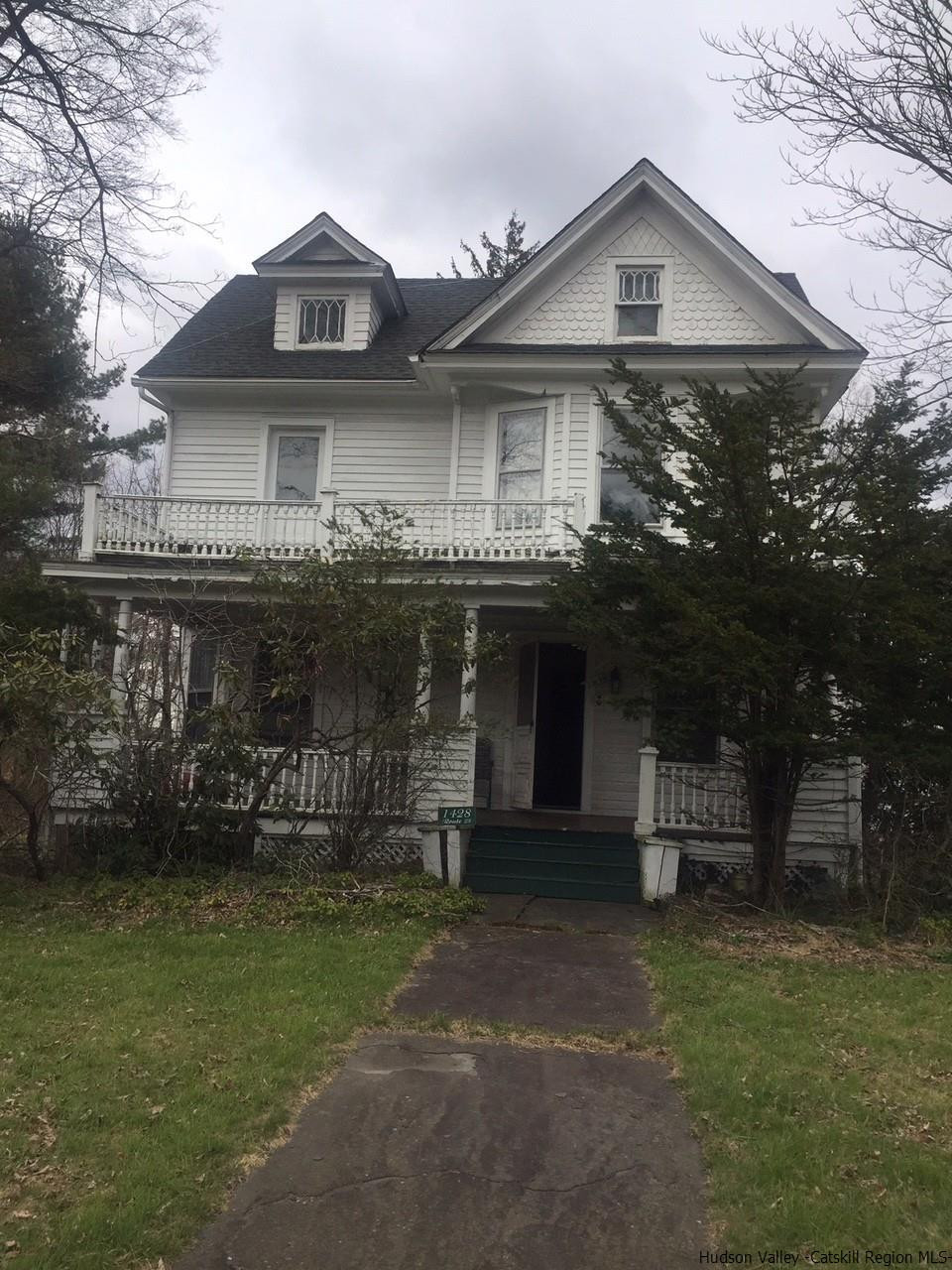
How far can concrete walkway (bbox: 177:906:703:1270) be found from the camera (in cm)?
391

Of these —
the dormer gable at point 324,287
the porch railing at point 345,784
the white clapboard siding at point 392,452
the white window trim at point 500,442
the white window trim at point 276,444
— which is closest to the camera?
the porch railing at point 345,784

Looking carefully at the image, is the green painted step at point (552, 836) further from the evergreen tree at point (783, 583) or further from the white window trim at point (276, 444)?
the white window trim at point (276, 444)

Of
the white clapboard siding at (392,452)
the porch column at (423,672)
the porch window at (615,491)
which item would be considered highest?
the white clapboard siding at (392,452)

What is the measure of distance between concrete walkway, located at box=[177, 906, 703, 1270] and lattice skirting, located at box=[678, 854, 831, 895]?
511 centimetres

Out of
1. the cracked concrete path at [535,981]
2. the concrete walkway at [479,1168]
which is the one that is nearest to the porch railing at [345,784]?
the cracked concrete path at [535,981]

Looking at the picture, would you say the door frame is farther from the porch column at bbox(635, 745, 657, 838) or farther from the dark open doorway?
the porch column at bbox(635, 745, 657, 838)

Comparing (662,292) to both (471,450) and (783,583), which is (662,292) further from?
(783,583)

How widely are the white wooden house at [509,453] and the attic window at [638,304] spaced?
0.09ft

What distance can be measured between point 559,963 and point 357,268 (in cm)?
1158

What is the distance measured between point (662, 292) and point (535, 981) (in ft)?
33.7

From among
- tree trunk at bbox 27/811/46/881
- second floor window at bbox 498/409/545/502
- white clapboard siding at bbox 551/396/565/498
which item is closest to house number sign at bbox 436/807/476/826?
tree trunk at bbox 27/811/46/881

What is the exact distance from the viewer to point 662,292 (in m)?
14.3

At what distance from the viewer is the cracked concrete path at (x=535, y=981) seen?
23.0ft

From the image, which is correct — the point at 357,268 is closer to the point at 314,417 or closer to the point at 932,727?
the point at 314,417
